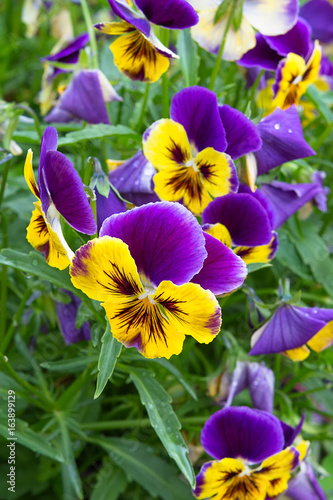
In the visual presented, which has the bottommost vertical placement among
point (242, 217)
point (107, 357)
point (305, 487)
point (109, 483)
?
point (109, 483)

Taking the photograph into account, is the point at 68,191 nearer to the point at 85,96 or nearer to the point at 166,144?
the point at 166,144

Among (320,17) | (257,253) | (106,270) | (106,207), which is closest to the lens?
(106,270)

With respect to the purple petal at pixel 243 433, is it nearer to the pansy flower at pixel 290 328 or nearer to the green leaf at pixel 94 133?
the pansy flower at pixel 290 328

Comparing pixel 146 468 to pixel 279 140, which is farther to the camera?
pixel 146 468

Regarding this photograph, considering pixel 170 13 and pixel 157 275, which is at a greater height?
pixel 170 13

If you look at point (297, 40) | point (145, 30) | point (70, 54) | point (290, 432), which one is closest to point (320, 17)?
point (297, 40)

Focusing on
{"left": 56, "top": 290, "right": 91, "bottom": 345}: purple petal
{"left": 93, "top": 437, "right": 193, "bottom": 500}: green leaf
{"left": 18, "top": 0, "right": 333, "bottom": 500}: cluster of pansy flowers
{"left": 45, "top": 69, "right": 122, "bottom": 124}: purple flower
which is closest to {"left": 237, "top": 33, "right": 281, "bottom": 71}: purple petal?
{"left": 18, "top": 0, "right": 333, "bottom": 500}: cluster of pansy flowers
